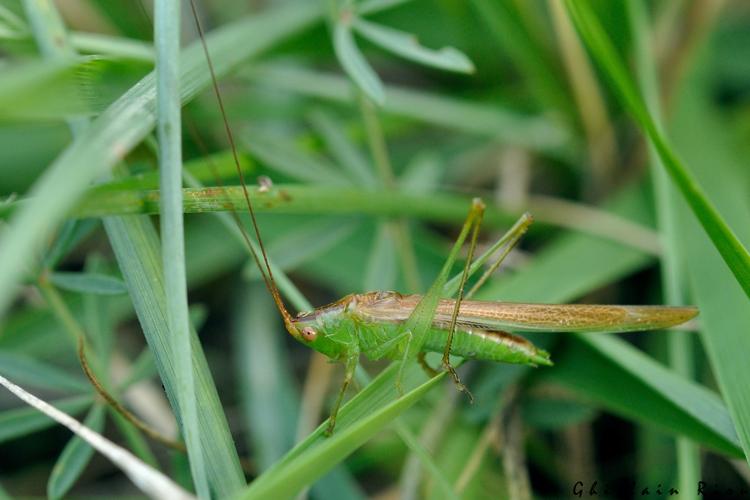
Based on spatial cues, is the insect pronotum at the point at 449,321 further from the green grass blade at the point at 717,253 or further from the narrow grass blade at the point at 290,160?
the narrow grass blade at the point at 290,160

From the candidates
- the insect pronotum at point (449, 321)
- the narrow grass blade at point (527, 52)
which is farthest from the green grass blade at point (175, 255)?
the narrow grass blade at point (527, 52)

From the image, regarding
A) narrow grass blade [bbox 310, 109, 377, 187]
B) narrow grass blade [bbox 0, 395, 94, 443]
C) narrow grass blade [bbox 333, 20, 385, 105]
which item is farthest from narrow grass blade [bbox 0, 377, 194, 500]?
narrow grass blade [bbox 310, 109, 377, 187]

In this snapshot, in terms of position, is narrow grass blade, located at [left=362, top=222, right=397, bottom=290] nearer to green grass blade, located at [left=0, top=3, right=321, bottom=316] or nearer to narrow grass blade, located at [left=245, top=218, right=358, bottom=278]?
narrow grass blade, located at [left=245, top=218, right=358, bottom=278]

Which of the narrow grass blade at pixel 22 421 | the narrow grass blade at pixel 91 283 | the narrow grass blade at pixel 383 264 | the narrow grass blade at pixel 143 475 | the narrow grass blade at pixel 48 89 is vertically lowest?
the narrow grass blade at pixel 22 421

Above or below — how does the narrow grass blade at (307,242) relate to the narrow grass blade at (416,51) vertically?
below

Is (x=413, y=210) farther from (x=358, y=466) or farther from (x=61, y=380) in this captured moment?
(x=61, y=380)

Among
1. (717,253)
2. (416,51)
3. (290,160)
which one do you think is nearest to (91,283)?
(290,160)

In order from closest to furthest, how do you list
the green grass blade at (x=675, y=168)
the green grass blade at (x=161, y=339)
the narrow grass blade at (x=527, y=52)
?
the green grass blade at (x=161, y=339) < the green grass blade at (x=675, y=168) < the narrow grass blade at (x=527, y=52)

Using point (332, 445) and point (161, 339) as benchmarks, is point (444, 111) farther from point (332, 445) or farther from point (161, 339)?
point (332, 445)

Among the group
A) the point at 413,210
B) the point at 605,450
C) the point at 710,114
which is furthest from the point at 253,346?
the point at 710,114
